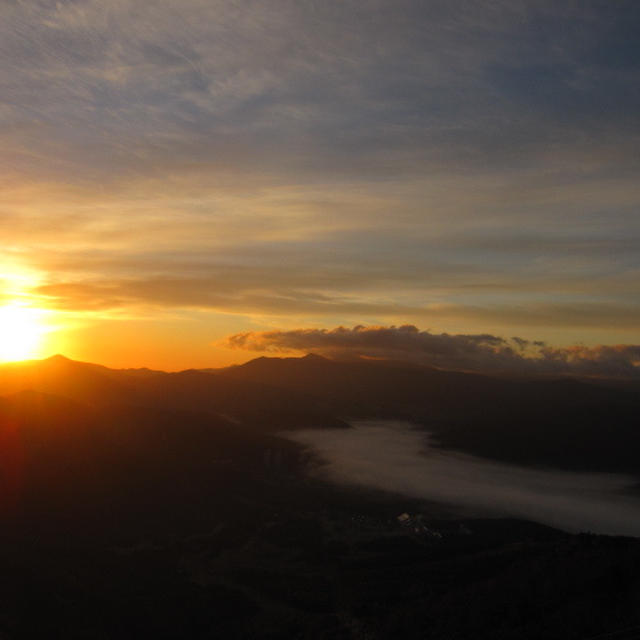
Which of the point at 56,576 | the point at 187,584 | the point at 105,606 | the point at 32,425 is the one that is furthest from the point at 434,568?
the point at 32,425

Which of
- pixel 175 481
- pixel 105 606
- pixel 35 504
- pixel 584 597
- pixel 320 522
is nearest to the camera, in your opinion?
pixel 584 597

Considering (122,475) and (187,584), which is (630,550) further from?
(122,475)

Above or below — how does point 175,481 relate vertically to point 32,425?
below

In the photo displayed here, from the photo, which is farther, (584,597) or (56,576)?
(56,576)

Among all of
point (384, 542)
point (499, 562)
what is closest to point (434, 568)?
point (499, 562)

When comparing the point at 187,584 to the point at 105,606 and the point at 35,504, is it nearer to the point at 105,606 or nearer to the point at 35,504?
the point at 105,606

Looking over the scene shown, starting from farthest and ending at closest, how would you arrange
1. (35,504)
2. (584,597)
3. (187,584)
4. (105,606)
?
(35,504) < (187,584) < (105,606) < (584,597)

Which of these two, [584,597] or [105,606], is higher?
[584,597]
